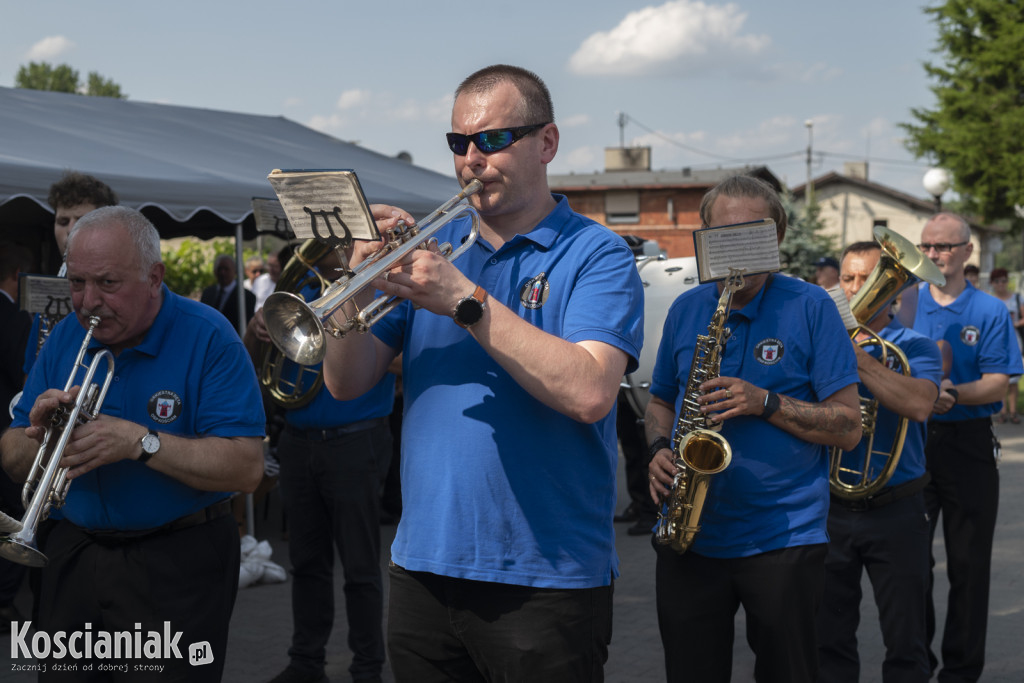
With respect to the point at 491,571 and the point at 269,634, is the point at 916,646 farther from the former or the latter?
the point at 269,634

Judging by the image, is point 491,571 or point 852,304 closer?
point 491,571

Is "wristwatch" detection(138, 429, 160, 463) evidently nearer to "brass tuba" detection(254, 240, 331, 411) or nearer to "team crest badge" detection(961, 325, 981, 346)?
"brass tuba" detection(254, 240, 331, 411)

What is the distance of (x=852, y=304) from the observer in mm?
4395

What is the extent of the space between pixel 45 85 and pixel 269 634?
72282 millimetres

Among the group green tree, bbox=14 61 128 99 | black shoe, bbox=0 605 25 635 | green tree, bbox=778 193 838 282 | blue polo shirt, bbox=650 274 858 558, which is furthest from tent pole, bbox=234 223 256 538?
green tree, bbox=14 61 128 99

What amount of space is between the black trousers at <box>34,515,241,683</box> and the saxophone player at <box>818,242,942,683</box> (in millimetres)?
2475

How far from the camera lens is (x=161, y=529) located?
121 inches

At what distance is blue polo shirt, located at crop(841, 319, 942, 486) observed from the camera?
419cm

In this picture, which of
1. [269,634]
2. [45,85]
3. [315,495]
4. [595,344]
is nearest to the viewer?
[595,344]

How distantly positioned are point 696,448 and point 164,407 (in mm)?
1661

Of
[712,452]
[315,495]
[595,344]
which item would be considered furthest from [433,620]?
[315,495]

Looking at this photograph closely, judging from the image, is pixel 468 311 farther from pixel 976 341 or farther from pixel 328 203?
pixel 976 341

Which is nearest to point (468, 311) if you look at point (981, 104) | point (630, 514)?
point (630, 514)

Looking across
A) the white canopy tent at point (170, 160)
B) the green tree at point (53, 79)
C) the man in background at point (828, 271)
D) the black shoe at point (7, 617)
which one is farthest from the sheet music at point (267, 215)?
the green tree at point (53, 79)
